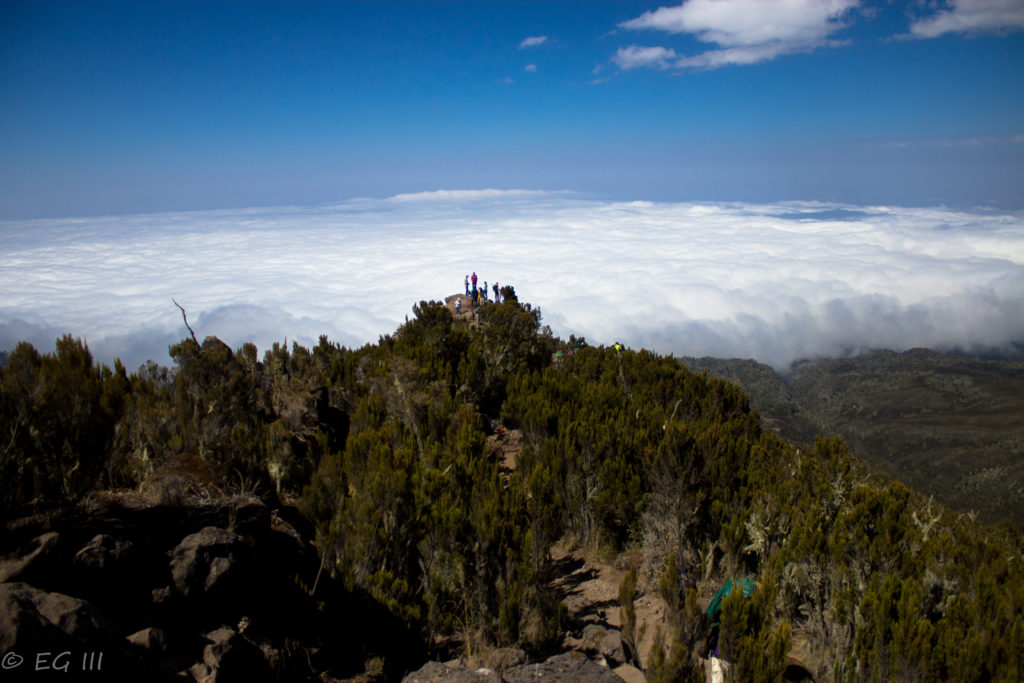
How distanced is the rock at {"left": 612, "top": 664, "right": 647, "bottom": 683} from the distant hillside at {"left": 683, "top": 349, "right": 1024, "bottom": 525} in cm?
2995

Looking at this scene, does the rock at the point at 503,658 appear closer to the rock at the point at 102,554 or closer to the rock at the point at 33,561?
the rock at the point at 102,554

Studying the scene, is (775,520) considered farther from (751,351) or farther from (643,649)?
(751,351)

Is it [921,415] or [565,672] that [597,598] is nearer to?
[565,672]

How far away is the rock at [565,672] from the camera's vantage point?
11.9ft

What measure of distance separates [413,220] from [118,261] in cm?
9792

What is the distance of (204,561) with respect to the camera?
350cm

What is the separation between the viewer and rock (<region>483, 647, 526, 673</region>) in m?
3.89

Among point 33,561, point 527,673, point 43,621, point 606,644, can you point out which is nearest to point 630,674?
point 606,644

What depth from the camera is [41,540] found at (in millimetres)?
3055

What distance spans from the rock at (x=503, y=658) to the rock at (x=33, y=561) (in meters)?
2.86

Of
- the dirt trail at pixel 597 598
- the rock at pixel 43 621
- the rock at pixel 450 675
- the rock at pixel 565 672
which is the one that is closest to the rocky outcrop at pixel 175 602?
the rock at pixel 43 621

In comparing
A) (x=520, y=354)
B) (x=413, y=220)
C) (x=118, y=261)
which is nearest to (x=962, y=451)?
(x=520, y=354)

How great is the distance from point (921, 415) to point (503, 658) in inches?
3797

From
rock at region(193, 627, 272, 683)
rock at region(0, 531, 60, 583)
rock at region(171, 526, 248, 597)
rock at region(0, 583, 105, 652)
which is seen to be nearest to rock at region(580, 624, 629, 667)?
rock at region(193, 627, 272, 683)
